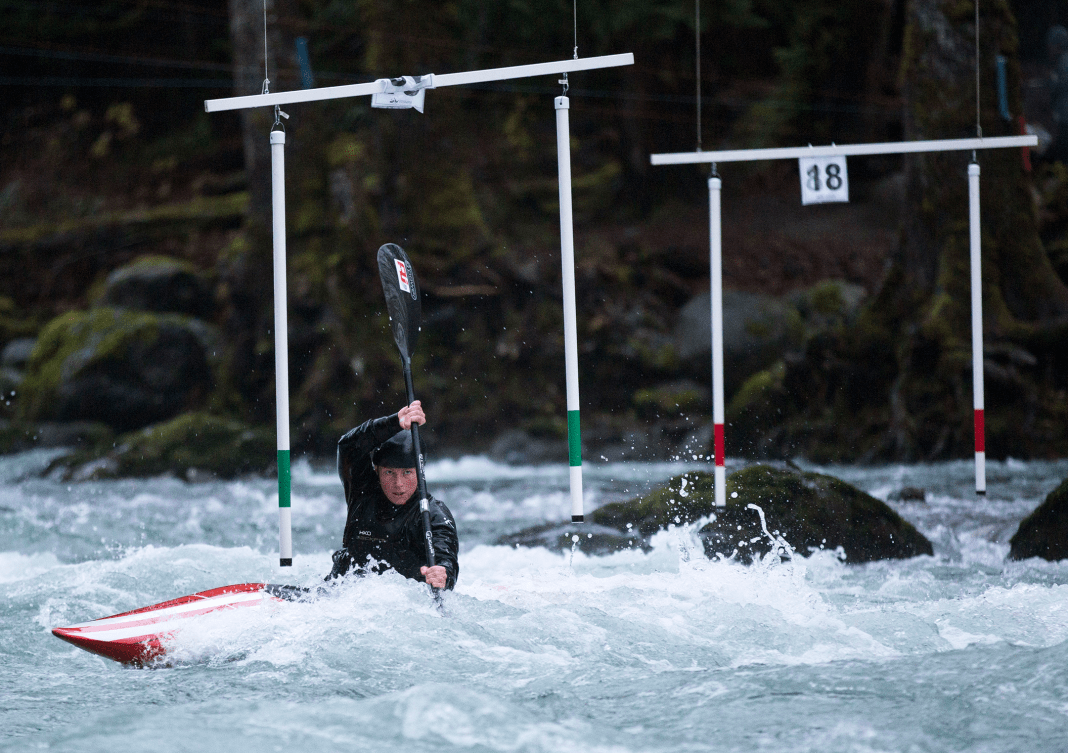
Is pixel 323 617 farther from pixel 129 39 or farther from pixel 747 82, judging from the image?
pixel 129 39

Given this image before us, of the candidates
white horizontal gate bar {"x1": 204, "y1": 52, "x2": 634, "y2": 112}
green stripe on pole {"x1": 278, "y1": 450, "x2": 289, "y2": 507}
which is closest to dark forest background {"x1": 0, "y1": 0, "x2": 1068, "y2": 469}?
white horizontal gate bar {"x1": 204, "y1": 52, "x2": 634, "y2": 112}

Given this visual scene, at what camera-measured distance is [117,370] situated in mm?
12828

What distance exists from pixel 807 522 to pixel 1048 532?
138 cm

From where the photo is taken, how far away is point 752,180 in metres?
16.9

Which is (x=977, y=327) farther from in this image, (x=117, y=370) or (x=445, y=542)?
(x=117, y=370)

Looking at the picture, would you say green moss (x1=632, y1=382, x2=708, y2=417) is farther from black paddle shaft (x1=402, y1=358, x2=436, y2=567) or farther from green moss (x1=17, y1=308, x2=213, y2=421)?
black paddle shaft (x1=402, y1=358, x2=436, y2=567)

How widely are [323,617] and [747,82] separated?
14637 millimetres

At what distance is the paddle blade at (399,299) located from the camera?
17.1 ft

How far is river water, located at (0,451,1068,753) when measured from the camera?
354 centimetres

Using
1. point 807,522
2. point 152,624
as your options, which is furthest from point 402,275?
point 807,522

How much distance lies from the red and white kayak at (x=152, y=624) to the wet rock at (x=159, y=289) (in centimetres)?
1051

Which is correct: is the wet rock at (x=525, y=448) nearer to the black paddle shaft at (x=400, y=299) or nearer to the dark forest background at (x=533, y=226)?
the dark forest background at (x=533, y=226)

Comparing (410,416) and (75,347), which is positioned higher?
(75,347)

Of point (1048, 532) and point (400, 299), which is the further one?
point (1048, 532)
